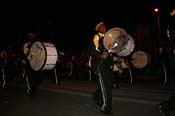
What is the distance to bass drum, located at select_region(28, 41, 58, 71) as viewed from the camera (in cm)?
877

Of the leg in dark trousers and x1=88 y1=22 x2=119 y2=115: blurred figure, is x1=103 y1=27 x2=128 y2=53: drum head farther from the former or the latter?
the leg in dark trousers

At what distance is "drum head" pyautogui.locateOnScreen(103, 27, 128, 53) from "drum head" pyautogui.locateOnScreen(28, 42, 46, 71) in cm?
325

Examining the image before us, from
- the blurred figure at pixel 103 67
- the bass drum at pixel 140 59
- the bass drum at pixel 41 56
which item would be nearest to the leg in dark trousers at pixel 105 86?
the blurred figure at pixel 103 67

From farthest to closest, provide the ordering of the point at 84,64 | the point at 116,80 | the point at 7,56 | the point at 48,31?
the point at 48,31, the point at 84,64, the point at 7,56, the point at 116,80

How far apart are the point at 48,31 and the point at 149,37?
19979 millimetres

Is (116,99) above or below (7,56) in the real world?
below

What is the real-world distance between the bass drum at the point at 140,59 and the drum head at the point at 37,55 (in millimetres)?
4659

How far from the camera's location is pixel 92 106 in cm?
741

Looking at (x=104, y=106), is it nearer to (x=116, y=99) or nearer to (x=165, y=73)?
(x=116, y=99)

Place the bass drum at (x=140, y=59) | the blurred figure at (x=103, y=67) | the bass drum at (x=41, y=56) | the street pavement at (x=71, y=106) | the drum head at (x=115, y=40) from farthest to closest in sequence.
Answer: the bass drum at (x=140, y=59) → the bass drum at (x=41, y=56) → the street pavement at (x=71, y=106) → the blurred figure at (x=103, y=67) → the drum head at (x=115, y=40)

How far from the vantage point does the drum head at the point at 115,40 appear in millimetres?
5945

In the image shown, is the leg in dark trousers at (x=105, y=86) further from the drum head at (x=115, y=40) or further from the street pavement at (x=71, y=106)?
the drum head at (x=115, y=40)

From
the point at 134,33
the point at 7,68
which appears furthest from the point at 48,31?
the point at 7,68

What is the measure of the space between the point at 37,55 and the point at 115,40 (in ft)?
12.0
